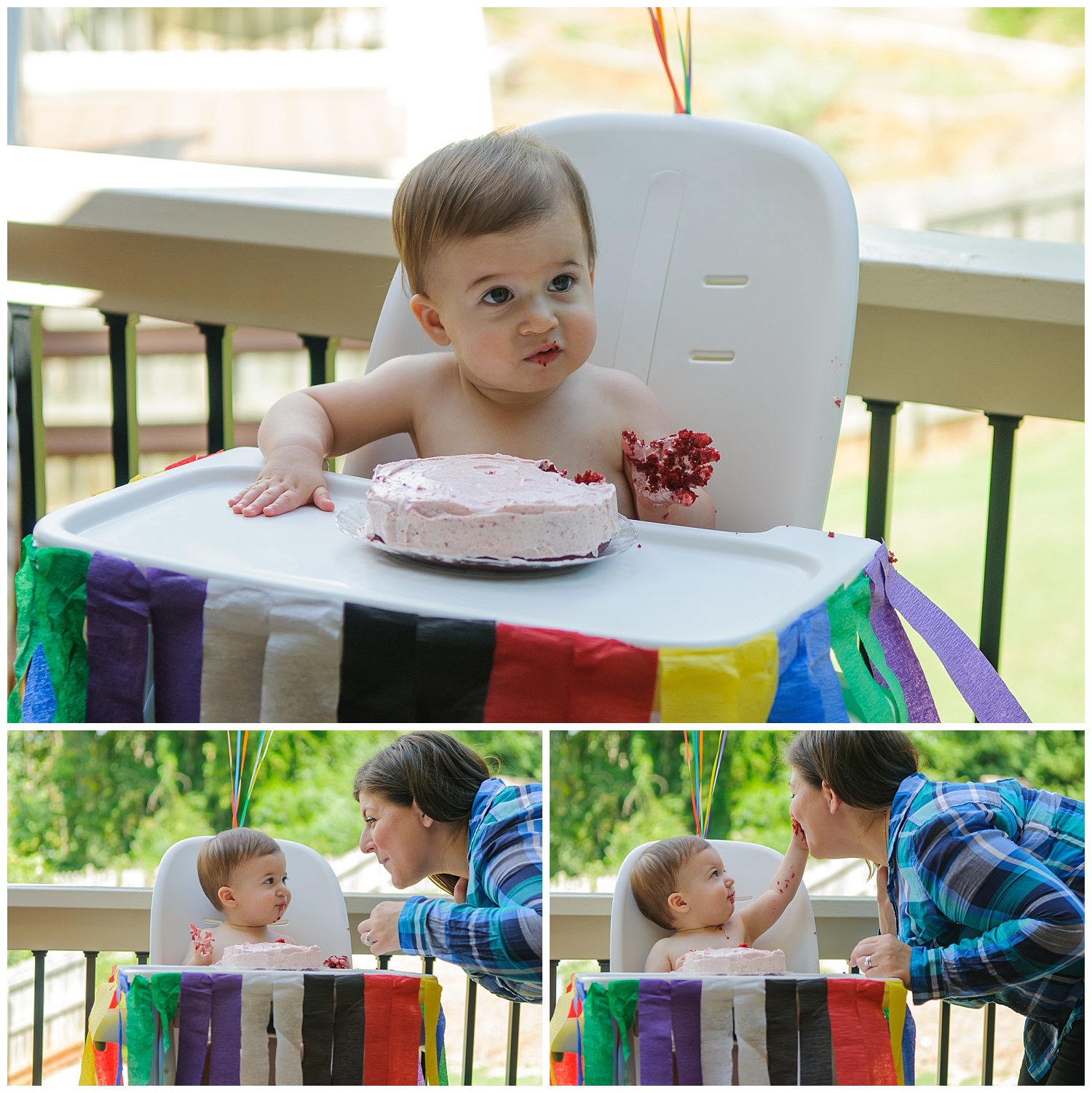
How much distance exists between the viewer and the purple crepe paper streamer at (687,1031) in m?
0.66

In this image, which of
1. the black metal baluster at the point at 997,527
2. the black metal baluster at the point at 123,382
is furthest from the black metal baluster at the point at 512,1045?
the black metal baluster at the point at 123,382

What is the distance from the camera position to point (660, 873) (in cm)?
75

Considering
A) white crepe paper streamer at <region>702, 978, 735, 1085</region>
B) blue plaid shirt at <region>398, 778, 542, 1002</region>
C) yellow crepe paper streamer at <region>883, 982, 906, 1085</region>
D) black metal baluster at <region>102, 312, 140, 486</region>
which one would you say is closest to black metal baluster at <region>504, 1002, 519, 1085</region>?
blue plaid shirt at <region>398, 778, 542, 1002</region>

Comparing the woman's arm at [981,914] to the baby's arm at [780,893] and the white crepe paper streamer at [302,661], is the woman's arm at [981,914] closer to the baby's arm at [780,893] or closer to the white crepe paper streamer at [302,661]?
the baby's arm at [780,893]

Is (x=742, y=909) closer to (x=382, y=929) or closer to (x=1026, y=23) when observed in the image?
(x=382, y=929)

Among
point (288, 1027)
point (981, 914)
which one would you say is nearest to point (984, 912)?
point (981, 914)

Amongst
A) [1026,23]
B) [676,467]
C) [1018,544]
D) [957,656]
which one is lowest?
[1018,544]

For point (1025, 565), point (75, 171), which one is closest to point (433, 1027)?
point (75, 171)

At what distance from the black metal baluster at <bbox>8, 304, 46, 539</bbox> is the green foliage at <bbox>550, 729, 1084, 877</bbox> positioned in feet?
3.70

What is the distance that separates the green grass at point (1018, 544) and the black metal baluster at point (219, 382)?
184cm

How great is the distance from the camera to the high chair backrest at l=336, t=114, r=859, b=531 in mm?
959

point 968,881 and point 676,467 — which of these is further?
point 676,467

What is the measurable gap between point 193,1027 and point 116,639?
25cm

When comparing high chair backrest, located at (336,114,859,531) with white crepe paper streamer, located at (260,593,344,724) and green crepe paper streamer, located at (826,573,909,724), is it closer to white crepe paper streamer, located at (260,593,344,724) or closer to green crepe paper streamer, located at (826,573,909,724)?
green crepe paper streamer, located at (826,573,909,724)
